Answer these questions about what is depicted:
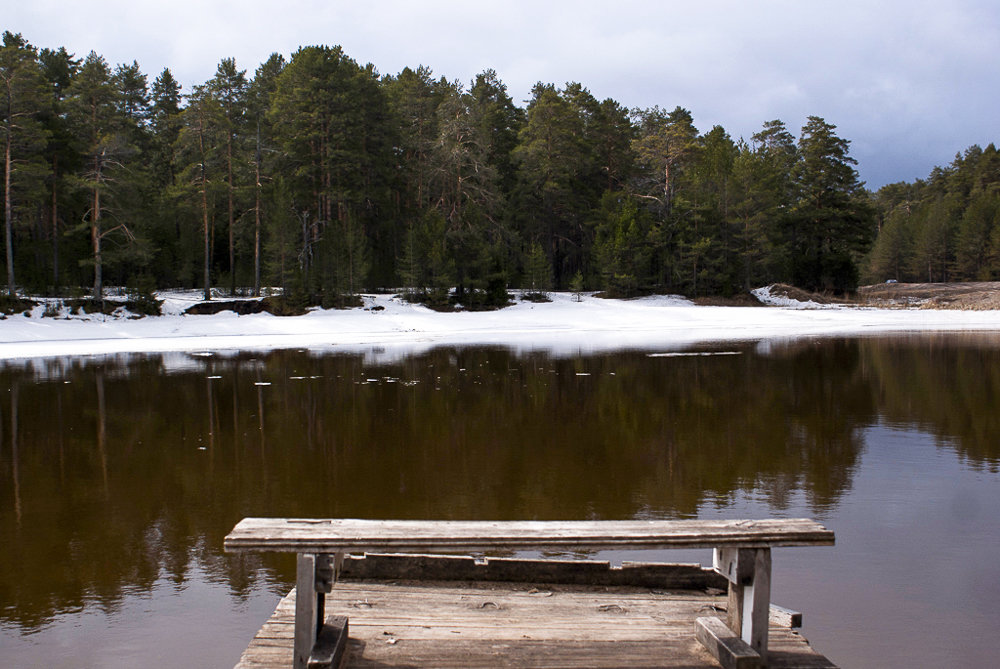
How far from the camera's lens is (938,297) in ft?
170

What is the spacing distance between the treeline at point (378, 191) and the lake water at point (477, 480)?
2343 centimetres

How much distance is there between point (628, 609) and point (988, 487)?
5.12 meters

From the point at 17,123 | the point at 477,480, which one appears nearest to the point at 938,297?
the point at 477,480

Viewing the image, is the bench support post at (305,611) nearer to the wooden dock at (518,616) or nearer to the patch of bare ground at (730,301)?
the wooden dock at (518,616)

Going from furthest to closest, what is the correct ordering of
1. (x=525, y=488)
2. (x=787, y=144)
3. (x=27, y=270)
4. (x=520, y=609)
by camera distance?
(x=787, y=144)
(x=27, y=270)
(x=525, y=488)
(x=520, y=609)

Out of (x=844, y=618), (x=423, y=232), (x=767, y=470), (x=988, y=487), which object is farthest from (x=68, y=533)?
(x=423, y=232)

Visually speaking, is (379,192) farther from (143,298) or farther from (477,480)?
(477,480)

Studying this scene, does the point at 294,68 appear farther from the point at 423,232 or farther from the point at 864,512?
the point at 864,512

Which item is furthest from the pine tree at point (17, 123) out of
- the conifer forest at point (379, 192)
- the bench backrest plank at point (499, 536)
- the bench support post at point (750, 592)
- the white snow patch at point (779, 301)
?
the white snow patch at point (779, 301)

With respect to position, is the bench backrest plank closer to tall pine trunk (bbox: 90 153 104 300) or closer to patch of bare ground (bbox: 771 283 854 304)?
tall pine trunk (bbox: 90 153 104 300)

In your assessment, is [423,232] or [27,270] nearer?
[27,270]

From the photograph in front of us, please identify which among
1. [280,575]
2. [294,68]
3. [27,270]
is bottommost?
[280,575]

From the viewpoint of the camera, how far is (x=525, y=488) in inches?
272

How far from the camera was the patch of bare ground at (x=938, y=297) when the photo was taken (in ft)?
151
